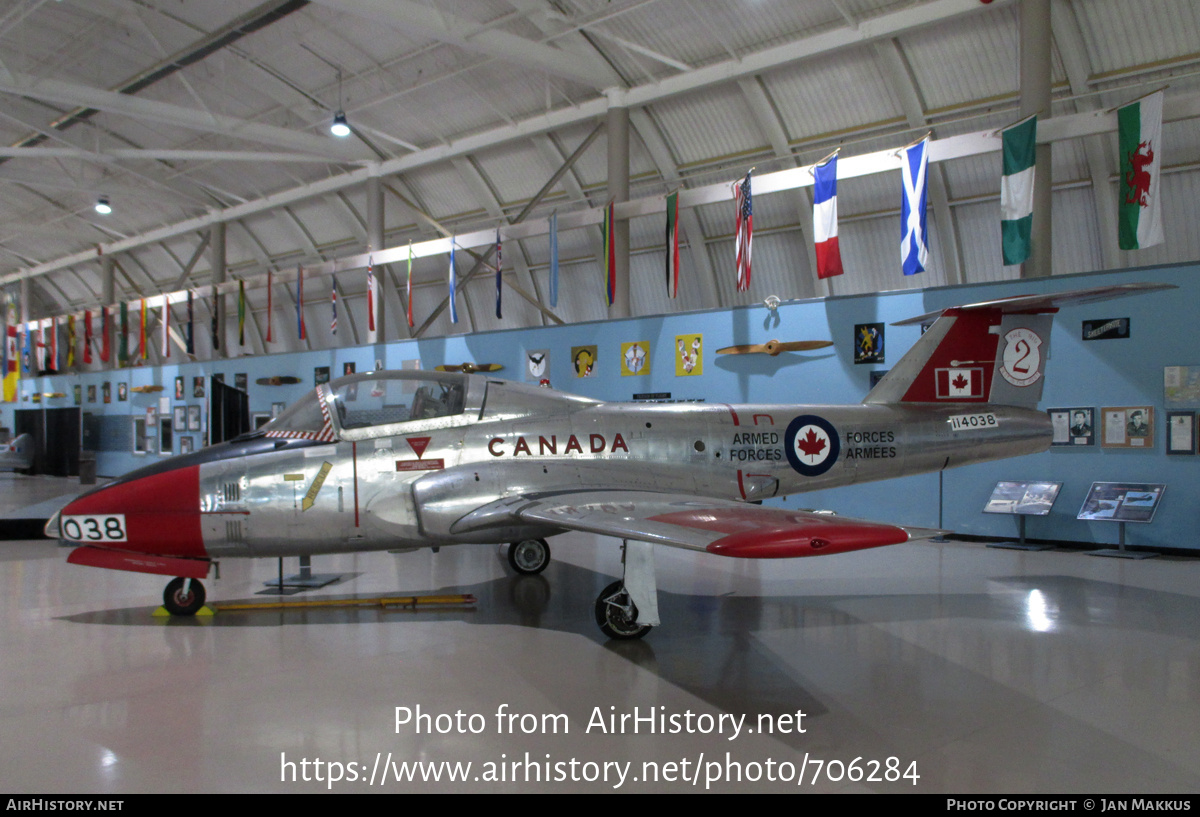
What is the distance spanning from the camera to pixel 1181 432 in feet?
27.1

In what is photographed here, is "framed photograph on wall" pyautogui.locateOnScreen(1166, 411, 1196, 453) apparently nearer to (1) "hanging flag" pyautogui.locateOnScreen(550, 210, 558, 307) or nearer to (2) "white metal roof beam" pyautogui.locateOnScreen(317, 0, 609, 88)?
(1) "hanging flag" pyautogui.locateOnScreen(550, 210, 558, 307)

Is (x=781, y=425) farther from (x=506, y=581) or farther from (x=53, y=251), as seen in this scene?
(x=53, y=251)

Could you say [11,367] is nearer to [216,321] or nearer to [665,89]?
[216,321]

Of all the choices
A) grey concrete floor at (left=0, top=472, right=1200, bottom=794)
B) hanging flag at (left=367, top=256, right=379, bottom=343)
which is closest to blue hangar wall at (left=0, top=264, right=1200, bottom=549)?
grey concrete floor at (left=0, top=472, right=1200, bottom=794)

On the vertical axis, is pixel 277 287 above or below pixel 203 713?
above

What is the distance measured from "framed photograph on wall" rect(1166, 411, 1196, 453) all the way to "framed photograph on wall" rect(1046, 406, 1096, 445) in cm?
73

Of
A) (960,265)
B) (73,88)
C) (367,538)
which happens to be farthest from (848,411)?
(73,88)

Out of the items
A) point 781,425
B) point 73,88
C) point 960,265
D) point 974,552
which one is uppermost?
point 73,88

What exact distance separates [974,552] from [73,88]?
63.4 ft

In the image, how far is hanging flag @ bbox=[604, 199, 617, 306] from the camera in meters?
13.2

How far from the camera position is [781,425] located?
6.69m

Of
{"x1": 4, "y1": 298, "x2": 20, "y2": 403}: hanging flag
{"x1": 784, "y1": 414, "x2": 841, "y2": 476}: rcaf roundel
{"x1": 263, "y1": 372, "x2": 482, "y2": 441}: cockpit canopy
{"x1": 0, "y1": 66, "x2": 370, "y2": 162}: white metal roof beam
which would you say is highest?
{"x1": 0, "y1": 66, "x2": 370, "y2": 162}: white metal roof beam
